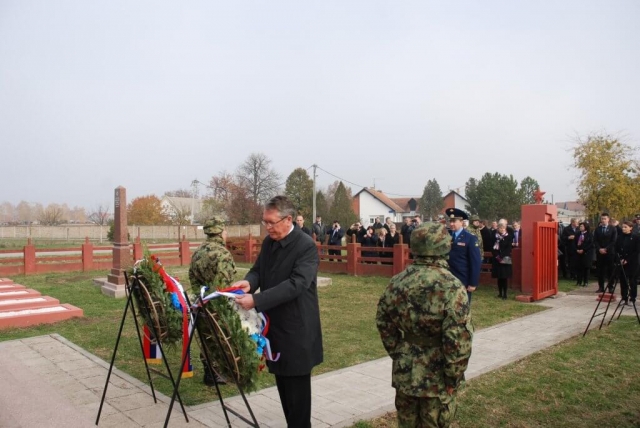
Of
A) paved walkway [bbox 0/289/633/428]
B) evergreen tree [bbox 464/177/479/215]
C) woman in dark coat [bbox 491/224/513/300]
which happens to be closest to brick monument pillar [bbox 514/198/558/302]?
woman in dark coat [bbox 491/224/513/300]

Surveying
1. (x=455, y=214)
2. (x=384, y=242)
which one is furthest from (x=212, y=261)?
(x=384, y=242)

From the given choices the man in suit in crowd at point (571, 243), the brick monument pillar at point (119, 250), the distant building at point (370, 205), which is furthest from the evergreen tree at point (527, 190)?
the brick monument pillar at point (119, 250)

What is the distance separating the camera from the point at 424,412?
292cm

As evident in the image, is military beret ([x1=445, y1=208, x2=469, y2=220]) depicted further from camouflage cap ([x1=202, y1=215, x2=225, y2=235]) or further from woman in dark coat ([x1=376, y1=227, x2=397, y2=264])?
woman in dark coat ([x1=376, y1=227, x2=397, y2=264])

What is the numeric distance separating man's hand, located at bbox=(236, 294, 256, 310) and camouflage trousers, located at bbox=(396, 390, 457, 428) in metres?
1.09

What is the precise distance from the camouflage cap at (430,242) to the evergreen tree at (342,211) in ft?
166

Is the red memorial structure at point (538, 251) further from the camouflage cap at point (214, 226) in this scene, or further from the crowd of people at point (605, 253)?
the camouflage cap at point (214, 226)

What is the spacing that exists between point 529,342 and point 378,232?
9.91 m

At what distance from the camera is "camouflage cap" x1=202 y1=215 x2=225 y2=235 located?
5489 millimetres

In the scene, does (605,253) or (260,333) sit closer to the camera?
(260,333)

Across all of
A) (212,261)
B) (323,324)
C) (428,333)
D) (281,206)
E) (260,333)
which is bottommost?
(323,324)

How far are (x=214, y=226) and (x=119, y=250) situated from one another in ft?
29.3

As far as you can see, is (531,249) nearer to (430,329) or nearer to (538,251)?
(538,251)

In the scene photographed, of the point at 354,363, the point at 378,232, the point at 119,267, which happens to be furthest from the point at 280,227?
the point at 378,232
